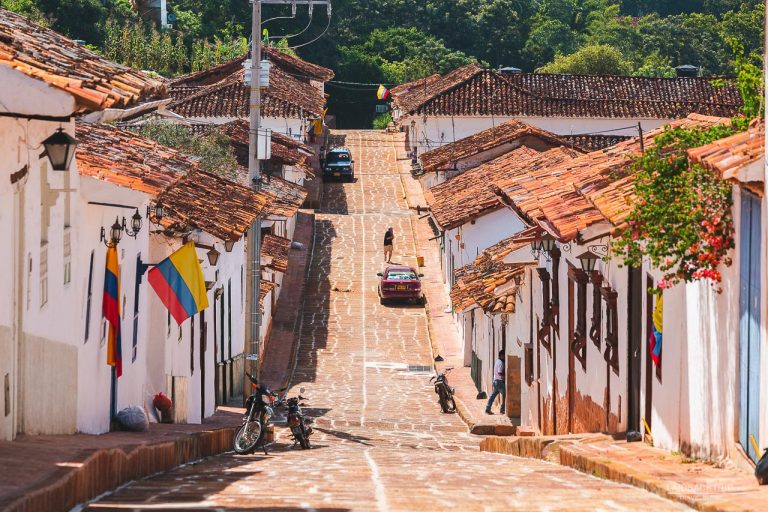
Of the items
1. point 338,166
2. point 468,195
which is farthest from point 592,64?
point 468,195

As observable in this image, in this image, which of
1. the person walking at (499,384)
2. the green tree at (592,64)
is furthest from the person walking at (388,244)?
the green tree at (592,64)

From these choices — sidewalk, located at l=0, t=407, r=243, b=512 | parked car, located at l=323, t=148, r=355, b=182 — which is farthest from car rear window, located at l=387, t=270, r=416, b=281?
sidewalk, located at l=0, t=407, r=243, b=512

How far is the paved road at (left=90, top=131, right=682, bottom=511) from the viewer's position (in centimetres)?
1059

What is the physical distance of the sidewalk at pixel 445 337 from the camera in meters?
29.0

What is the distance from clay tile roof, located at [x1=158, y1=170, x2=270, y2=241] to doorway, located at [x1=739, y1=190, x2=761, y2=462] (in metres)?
12.2

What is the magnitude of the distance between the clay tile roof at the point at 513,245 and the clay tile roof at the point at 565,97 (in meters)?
30.5

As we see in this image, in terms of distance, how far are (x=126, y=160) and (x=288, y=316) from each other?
23.3m

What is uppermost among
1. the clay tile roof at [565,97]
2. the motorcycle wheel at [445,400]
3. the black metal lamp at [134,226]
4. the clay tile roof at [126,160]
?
the clay tile roof at [565,97]

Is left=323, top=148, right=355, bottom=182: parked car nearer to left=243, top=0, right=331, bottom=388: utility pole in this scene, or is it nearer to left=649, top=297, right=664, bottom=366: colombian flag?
left=243, top=0, right=331, bottom=388: utility pole

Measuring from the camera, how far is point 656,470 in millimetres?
12914

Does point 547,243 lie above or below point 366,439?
above

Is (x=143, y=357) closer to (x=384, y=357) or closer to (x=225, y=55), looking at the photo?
(x=384, y=357)

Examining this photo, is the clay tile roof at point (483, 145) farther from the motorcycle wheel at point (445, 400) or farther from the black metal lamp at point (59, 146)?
the black metal lamp at point (59, 146)

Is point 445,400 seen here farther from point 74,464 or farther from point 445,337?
point 74,464
